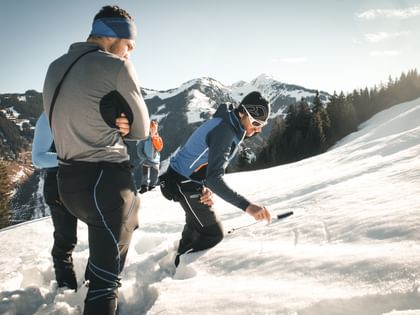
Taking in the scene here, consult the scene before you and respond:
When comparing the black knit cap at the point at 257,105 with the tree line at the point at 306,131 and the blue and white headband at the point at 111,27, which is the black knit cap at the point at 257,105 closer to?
the blue and white headband at the point at 111,27

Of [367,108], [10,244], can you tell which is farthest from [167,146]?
[10,244]

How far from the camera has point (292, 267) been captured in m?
2.59

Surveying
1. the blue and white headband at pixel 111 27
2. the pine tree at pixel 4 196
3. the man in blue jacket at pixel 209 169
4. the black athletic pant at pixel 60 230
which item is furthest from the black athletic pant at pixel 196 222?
the pine tree at pixel 4 196

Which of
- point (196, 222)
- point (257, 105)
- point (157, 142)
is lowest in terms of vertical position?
point (196, 222)

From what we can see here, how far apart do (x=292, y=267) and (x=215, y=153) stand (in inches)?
53.5

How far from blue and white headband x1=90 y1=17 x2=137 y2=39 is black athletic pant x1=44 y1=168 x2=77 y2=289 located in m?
1.94

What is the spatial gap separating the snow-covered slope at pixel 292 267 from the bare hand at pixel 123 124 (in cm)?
143

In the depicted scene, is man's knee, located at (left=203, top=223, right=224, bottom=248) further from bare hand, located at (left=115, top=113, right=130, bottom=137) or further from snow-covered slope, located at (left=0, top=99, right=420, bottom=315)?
bare hand, located at (left=115, top=113, right=130, bottom=137)

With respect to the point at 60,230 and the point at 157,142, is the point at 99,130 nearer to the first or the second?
the point at 157,142

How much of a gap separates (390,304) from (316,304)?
1.41ft

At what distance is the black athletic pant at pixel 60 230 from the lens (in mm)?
3453

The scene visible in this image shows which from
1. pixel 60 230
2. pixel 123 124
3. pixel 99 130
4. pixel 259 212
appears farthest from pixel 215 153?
pixel 60 230

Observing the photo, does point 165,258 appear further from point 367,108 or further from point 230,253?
point 367,108

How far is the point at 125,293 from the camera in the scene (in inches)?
116
